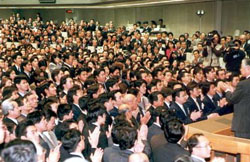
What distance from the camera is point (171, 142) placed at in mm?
3549

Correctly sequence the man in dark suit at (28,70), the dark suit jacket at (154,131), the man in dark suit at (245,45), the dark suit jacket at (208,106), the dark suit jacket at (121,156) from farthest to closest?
the man in dark suit at (245,45) < the man in dark suit at (28,70) < the dark suit jacket at (208,106) < the dark suit jacket at (154,131) < the dark suit jacket at (121,156)

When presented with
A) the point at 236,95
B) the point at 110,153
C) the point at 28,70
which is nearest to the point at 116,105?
the point at 236,95

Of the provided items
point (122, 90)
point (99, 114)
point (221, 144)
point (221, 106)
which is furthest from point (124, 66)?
point (221, 144)

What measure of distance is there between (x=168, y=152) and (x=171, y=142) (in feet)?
0.38

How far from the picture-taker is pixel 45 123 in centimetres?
429

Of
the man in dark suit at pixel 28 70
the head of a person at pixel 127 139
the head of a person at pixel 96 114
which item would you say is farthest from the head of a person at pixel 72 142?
the man in dark suit at pixel 28 70

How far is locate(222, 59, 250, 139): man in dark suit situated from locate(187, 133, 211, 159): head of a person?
1.13 m

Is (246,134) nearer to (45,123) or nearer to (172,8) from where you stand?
(45,123)

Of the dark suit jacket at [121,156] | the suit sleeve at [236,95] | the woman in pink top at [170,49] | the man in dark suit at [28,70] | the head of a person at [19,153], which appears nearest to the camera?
the head of a person at [19,153]

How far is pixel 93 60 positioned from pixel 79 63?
613 millimetres

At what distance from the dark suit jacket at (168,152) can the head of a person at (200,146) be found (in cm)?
14

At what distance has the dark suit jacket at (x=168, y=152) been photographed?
344 cm

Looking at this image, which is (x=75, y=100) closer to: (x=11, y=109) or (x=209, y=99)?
(x=11, y=109)

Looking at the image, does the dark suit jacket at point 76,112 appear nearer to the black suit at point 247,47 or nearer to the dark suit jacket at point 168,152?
the dark suit jacket at point 168,152
